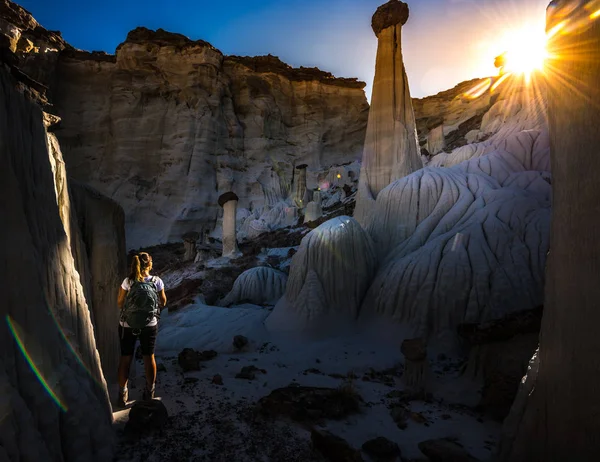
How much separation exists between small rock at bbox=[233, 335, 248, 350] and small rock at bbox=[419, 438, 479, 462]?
4.82 metres

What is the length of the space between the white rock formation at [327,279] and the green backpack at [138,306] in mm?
5295

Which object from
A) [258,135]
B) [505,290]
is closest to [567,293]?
[505,290]

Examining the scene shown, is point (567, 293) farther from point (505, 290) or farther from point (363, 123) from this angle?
point (363, 123)

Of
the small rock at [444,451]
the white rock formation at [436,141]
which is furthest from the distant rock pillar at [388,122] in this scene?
the white rock formation at [436,141]

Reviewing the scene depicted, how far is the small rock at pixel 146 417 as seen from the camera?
3.09 meters

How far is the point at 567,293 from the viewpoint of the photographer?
2.55m

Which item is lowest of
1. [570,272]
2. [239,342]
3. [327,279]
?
[239,342]

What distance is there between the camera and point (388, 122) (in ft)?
51.7

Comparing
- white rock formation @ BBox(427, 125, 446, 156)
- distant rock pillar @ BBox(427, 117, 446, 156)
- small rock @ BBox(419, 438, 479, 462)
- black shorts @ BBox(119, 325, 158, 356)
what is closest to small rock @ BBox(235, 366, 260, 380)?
black shorts @ BBox(119, 325, 158, 356)

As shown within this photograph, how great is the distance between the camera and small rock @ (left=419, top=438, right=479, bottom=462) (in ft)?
10.2

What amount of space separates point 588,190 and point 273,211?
29.2m

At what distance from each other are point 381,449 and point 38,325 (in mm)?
3031

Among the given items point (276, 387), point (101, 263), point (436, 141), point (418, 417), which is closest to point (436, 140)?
point (436, 141)

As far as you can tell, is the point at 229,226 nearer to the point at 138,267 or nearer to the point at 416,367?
the point at 416,367
